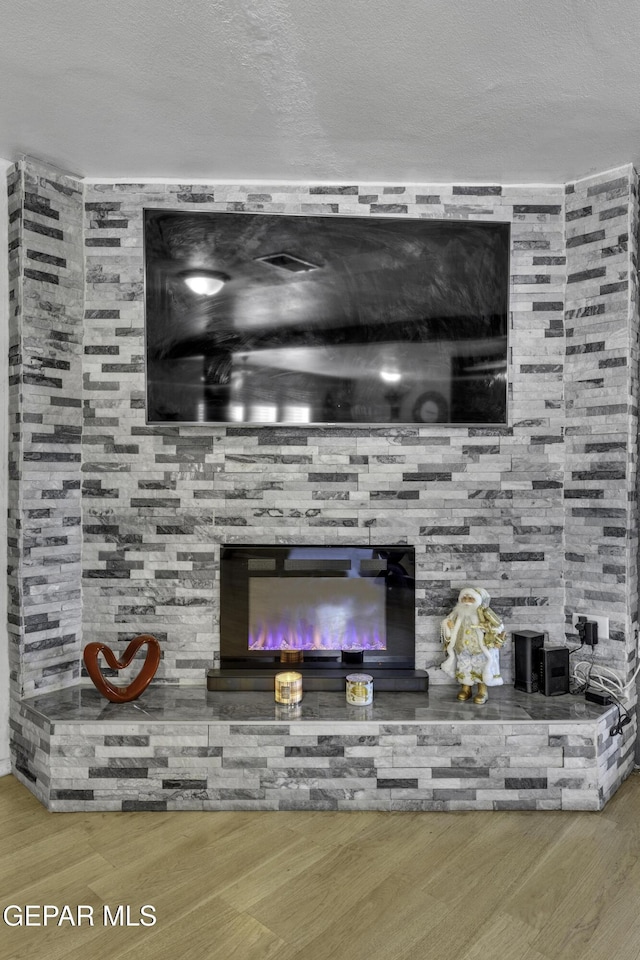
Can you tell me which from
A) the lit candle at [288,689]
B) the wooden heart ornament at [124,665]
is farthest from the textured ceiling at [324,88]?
the lit candle at [288,689]

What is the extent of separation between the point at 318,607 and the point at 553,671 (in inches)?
39.7

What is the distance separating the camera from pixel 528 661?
2473 millimetres

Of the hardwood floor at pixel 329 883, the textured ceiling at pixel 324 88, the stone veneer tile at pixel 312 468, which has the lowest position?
the hardwood floor at pixel 329 883

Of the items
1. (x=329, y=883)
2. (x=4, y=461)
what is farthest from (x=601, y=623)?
(x=4, y=461)

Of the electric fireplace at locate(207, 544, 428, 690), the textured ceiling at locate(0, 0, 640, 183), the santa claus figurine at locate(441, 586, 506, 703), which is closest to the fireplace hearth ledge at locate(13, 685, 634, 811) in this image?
the santa claus figurine at locate(441, 586, 506, 703)

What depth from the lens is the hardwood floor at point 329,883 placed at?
1.58 meters

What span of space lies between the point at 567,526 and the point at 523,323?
92 centimetres

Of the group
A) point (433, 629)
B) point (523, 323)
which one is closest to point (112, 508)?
point (433, 629)

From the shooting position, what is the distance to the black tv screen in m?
2.53

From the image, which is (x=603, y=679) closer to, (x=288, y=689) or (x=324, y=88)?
(x=288, y=689)

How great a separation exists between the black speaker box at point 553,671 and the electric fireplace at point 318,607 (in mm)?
505

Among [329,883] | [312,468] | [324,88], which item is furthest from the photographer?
[312,468]

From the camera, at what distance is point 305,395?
255 cm

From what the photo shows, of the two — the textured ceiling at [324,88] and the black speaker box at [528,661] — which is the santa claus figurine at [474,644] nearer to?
the black speaker box at [528,661]
